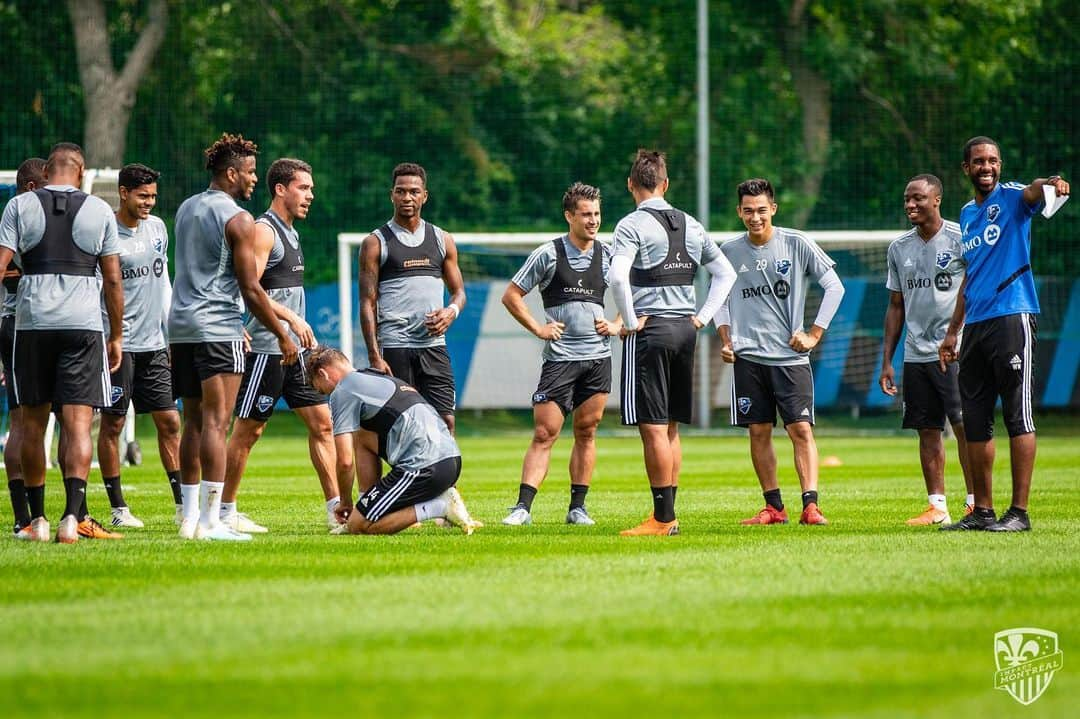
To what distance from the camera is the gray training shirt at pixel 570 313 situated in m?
10.9

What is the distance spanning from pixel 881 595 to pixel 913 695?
6.34 ft

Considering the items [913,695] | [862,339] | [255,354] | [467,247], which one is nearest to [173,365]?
[255,354]

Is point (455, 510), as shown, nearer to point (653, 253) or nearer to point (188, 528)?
point (188, 528)

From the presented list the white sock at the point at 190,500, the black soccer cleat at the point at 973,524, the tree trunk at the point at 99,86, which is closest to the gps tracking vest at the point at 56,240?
the white sock at the point at 190,500

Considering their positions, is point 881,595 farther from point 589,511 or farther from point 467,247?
point 467,247

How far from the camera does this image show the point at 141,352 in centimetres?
1102

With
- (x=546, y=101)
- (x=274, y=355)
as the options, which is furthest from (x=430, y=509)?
(x=546, y=101)

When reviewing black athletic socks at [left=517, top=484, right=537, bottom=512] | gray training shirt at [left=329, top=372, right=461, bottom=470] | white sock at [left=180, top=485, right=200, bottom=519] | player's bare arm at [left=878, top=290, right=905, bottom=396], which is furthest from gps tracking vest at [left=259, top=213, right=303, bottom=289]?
player's bare arm at [left=878, top=290, right=905, bottom=396]

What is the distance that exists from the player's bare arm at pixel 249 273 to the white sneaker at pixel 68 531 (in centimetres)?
152

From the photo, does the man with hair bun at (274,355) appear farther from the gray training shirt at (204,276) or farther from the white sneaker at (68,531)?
the white sneaker at (68,531)

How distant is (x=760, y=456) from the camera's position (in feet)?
35.5

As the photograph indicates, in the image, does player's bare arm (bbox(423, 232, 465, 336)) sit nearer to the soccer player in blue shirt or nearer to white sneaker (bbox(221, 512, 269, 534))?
white sneaker (bbox(221, 512, 269, 534))

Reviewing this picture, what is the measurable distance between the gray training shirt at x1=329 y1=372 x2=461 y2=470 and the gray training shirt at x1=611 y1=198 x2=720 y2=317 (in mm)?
1446

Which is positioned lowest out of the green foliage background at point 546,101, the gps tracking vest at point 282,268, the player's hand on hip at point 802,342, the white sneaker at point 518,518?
the white sneaker at point 518,518
